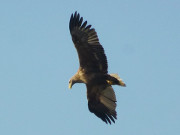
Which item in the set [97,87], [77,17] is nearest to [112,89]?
[97,87]

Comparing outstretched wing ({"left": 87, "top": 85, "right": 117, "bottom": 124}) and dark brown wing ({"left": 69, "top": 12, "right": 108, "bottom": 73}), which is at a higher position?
dark brown wing ({"left": 69, "top": 12, "right": 108, "bottom": 73})

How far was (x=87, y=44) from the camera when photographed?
1186 inches

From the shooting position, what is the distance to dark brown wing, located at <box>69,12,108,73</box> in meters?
30.1

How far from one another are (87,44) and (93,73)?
2.85ft

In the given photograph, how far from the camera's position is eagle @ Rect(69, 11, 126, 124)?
3012 cm

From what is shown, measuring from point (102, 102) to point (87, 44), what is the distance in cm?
182

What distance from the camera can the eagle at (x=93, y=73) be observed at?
1186 inches

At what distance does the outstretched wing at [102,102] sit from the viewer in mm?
30500

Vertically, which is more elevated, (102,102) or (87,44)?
→ (87,44)

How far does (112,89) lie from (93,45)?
1.51m

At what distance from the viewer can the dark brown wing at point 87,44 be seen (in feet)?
98.7

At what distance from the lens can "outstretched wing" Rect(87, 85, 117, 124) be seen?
30.5m

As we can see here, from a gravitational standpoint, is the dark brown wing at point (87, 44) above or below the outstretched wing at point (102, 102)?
above

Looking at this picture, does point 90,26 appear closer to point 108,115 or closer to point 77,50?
point 77,50
